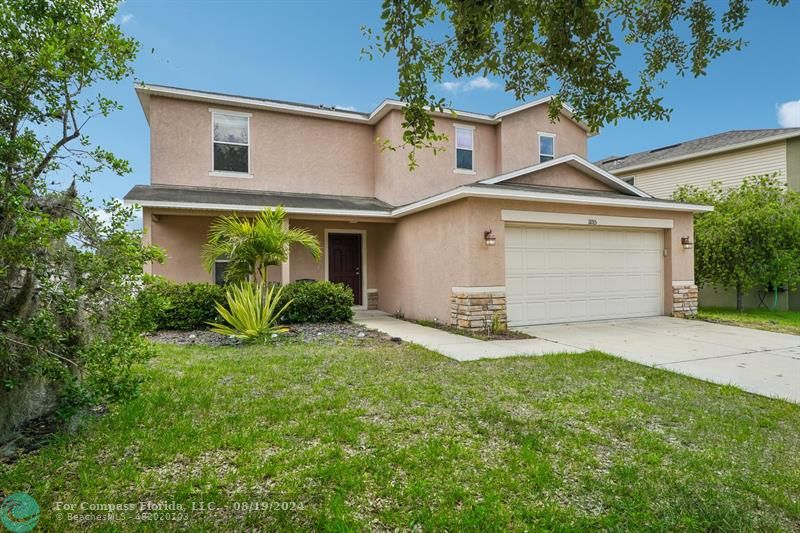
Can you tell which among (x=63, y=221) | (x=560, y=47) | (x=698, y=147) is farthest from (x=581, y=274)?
(x=698, y=147)

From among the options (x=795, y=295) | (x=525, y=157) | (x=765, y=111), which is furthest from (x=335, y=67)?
(x=795, y=295)

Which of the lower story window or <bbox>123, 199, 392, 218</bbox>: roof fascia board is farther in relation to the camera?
the lower story window

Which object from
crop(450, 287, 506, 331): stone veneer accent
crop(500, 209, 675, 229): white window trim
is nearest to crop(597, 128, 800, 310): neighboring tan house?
crop(500, 209, 675, 229): white window trim

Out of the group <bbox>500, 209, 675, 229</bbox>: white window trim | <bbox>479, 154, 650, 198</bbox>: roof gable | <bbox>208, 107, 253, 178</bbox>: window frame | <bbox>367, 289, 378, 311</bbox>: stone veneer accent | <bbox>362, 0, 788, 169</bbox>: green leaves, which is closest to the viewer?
<bbox>362, 0, 788, 169</bbox>: green leaves

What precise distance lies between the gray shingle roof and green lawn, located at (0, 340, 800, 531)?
19.4ft

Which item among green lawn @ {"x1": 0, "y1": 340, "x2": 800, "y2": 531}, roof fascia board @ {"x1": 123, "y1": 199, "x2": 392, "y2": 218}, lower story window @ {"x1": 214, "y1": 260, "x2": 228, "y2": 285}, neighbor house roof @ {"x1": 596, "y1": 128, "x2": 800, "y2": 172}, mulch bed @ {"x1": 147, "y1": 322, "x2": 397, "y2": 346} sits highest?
neighbor house roof @ {"x1": 596, "y1": 128, "x2": 800, "y2": 172}

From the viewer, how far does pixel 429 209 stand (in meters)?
10.1

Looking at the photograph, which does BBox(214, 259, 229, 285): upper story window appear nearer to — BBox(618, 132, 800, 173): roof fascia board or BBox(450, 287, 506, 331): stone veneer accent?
BBox(450, 287, 506, 331): stone veneer accent

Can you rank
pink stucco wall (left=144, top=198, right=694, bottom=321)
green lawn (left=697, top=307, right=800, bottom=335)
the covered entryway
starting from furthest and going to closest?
1. the covered entryway
2. green lawn (left=697, top=307, right=800, bottom=335)
3. pink stucco wall (left=144, top=198, right=694, bottom=321)

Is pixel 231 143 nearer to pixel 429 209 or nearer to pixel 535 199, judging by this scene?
pixel 429 209

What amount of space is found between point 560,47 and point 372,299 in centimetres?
1025

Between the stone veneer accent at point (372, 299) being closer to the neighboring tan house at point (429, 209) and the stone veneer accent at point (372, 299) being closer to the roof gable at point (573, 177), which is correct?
the neighboring tan house at point (429, 209)

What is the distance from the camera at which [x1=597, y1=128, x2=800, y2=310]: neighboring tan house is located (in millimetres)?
13891

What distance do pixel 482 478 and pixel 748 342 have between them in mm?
7384
